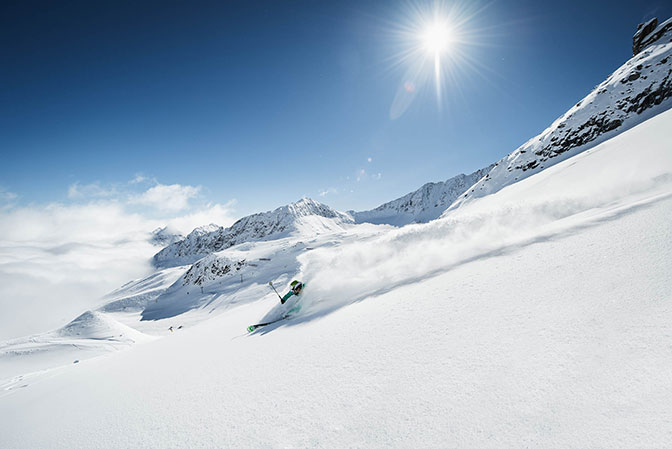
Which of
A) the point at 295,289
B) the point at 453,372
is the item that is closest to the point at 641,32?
the point at 295,289

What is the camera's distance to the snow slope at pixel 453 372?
162 cm

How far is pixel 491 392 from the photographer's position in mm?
1839

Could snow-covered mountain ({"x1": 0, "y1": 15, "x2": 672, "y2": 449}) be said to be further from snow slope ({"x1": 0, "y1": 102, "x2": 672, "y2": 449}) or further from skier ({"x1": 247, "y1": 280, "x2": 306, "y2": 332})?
skier ({"x1": 247, "y1": 280, "x2": 306, "y2": 332})

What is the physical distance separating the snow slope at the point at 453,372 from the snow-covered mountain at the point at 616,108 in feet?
197

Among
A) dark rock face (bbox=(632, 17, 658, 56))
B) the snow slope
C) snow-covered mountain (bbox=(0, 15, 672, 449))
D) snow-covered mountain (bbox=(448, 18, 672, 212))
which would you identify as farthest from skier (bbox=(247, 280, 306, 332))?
dark rock face (bbox=(632, 17, 658, 56))

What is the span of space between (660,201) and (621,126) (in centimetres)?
6133

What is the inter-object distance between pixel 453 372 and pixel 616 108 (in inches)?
2800

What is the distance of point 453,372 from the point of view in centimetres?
213

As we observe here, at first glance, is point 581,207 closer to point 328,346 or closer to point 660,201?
Result: point 660,201

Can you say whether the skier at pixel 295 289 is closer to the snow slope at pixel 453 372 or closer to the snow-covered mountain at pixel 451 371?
the snow-covered mountain at pixel 451 371

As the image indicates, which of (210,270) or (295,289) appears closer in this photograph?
(295,289)

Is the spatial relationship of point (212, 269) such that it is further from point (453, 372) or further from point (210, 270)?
point (453, 372)

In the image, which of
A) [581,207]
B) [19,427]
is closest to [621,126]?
[581,207]

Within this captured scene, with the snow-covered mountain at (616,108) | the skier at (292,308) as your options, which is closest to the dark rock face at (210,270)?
the skier at (292,308)
